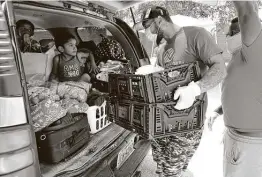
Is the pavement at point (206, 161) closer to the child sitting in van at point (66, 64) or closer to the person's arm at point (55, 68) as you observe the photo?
the child sitting in van at point (66, 64)

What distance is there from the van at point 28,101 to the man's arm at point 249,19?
114cm

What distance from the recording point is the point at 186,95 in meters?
1.82

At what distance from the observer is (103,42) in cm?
317

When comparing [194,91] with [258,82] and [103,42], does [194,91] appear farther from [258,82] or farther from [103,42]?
[103,42]

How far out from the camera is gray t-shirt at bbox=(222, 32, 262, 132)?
1.71 metres

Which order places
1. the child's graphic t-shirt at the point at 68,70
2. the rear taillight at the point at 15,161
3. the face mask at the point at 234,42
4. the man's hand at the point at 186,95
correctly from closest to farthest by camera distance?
the rear taillight at the point at 15,161 → the man's hand at the point at 186,95 → the face mask at the point at 234,42 → the child's graphic t-shirt at the point at 68,70

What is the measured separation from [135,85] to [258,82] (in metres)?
0.82

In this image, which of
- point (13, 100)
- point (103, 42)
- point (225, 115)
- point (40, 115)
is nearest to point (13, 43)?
point (13, 100)

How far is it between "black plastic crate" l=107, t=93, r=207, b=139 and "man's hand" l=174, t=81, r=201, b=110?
7cm

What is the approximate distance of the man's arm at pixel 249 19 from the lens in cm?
158

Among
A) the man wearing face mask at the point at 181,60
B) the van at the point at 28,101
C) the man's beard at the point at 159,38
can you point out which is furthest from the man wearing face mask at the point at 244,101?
the van at the point at 28,101

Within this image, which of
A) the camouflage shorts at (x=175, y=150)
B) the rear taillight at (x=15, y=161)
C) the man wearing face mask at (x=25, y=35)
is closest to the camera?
the rear taillight at (x=15, y=161)

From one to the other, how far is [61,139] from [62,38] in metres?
1.53

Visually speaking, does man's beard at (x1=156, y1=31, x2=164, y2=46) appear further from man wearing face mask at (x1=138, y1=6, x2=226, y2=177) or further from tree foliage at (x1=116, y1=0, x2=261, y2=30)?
tree foliage at (x1=116, y1=0, x2=261, y2=30)
